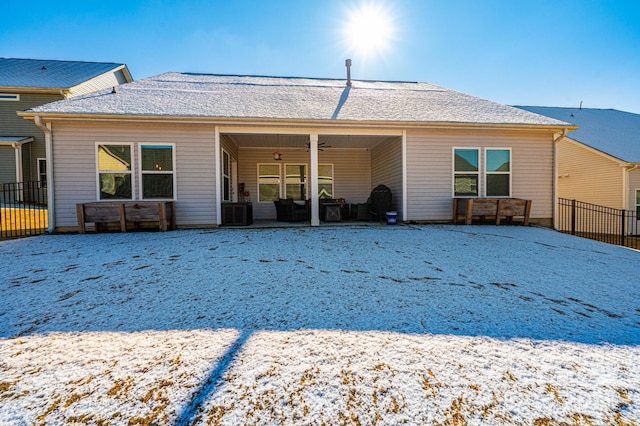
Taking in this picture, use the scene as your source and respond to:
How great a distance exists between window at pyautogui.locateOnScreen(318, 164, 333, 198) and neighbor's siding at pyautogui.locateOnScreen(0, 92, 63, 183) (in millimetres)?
12049

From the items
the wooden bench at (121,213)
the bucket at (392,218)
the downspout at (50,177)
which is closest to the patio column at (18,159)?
the downspout at (50,177)

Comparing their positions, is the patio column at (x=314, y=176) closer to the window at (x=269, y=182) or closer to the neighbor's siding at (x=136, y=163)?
the neighbor's siding at (x=136, y=163)

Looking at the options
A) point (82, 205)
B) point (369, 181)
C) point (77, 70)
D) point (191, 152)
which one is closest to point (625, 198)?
point (369, 181)

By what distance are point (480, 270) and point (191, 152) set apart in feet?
22.3

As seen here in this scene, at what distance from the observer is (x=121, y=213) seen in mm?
6707

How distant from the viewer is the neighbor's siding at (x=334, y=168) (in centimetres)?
1077

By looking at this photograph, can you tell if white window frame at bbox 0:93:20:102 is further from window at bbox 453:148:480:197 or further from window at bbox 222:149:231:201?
window at bbox 453:148:480:197

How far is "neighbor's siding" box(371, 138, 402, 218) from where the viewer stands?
8487 millimetres

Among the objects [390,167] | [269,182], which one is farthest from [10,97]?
[390,167]

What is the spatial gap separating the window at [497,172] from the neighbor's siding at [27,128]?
17.2 meters

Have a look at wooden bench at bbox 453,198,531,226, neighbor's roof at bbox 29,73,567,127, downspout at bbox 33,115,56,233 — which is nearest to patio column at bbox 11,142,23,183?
neighbor's roof at bbox 29,73,567,127

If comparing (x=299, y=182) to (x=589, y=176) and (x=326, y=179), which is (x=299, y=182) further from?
(x=589, y=176)

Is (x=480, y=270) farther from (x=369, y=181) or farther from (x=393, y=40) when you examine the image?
(x=393, y=40)

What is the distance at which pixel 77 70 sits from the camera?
14.9 meters
